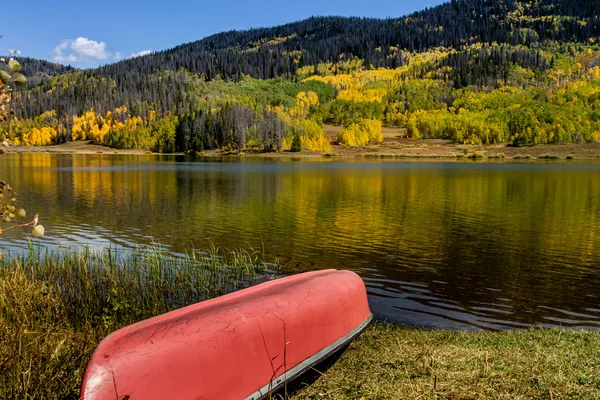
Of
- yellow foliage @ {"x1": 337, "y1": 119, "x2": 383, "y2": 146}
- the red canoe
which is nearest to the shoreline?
yellow foliage @ {"x1": 337, "y1": 119, "x2": 383, "y2": 146}

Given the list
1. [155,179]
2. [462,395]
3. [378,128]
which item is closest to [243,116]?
[378,128]

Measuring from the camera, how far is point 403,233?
24.1 meters

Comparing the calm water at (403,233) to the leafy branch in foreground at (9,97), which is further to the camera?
the calm water at (403,233)

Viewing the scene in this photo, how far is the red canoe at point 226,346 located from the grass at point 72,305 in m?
0.91

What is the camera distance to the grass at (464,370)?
19.7 ft

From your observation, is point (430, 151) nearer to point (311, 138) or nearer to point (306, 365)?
point (311, 138)

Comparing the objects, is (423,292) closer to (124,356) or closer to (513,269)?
(513,269)

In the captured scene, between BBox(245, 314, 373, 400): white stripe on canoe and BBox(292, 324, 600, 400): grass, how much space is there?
0.24m

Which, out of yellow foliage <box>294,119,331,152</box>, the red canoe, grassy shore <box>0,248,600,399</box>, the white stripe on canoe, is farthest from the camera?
yellow foliage <box>294,119,331,152</box>

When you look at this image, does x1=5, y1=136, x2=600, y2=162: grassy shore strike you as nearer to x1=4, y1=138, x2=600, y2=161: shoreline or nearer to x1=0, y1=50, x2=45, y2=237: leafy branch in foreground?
x1=4, y1=138, x2=600, y2=161: shoreline

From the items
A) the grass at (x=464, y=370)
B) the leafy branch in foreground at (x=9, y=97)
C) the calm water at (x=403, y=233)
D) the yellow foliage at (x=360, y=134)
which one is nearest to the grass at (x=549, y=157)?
the yellow foliage at (x=360, y=134)

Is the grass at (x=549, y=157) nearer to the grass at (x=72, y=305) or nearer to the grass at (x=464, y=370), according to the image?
the grass at (x=72, y=305)

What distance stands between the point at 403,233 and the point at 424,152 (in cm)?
13456

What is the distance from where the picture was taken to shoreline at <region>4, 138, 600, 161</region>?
442 ft
